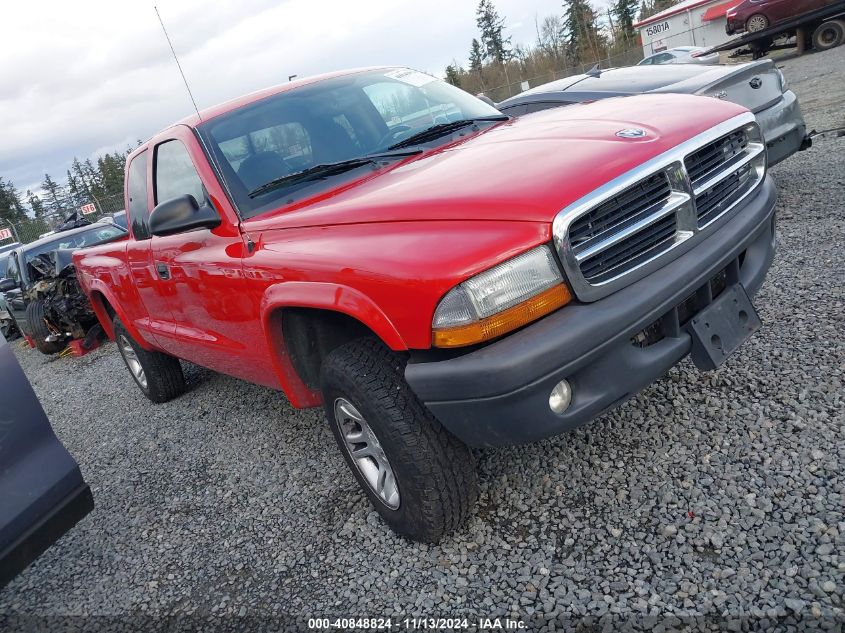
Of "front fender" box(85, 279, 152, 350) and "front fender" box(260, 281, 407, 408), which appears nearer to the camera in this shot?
"front fender" box(260, 281, 407, 408)

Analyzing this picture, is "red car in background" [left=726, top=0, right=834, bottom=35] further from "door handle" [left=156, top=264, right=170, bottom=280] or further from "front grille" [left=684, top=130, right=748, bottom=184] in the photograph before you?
"door handle" [left=156, top=264, right=170, bottom=280]

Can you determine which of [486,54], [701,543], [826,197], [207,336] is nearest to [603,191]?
[701,543]

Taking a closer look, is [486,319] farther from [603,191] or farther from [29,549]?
[29,549]

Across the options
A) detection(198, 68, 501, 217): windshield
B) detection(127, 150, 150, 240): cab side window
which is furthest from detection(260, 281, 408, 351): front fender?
detection(127, 150, 150, 240): cab side window

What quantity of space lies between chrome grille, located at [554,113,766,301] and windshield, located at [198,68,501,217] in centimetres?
128

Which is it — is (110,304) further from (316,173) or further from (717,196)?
(717,196)

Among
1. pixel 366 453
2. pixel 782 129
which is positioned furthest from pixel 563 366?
pixel 782 129

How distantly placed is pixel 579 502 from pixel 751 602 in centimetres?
72

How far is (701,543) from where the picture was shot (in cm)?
206

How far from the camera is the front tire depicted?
2.13 metres

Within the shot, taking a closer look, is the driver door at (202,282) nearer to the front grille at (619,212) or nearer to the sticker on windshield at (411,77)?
the sticker on windshield at (411,77)

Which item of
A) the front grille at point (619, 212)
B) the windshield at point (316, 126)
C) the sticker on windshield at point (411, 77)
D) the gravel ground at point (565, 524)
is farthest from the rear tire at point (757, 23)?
the front grille at point (619, 212)

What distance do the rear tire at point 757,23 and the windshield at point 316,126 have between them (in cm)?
1857

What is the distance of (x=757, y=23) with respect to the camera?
59.4ft
